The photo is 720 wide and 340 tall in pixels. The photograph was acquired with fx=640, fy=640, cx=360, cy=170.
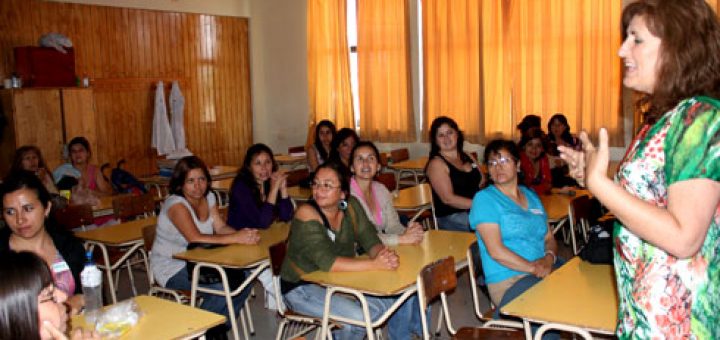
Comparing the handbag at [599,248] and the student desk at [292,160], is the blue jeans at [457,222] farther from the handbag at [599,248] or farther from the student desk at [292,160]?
the student desk at [292,160]

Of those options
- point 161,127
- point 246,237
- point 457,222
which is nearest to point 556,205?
point 457,222

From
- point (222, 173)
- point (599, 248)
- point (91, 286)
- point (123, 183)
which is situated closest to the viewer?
point (91, 286)

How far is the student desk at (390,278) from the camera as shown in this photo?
2975 mm

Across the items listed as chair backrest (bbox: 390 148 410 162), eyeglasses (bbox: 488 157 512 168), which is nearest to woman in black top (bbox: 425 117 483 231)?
eyeglasses (bbox: 488 157 512 168)

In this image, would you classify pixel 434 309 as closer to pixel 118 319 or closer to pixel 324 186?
pixel 324 186

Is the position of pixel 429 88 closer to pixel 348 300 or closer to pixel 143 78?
pixel 143 78

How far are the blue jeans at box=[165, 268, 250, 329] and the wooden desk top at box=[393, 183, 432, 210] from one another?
5.44 ft

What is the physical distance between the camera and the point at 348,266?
10.5 feet

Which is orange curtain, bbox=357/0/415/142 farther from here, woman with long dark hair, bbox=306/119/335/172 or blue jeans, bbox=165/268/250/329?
blue jeans, bbox=165/268/250/329

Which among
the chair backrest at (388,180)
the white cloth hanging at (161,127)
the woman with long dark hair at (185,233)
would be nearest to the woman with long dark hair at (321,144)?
the chair backrest at (388,180)

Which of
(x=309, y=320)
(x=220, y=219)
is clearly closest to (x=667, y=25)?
(x=309, y=320)

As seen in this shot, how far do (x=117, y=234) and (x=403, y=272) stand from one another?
2.30 m

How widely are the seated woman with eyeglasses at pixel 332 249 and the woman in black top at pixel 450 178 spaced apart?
5.00ft

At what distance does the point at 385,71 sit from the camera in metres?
9.64
